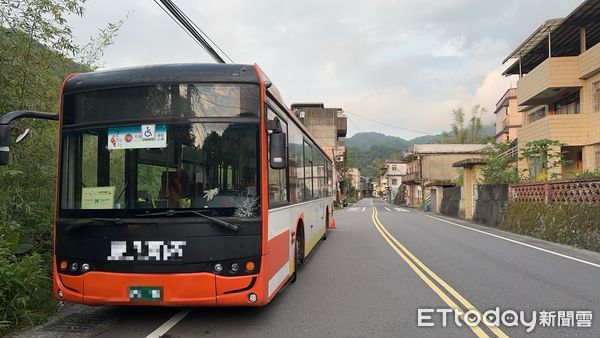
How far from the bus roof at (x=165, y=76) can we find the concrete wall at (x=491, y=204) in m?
20.8

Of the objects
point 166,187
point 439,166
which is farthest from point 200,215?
point 439,166

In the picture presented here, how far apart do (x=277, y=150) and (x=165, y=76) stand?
1551mm

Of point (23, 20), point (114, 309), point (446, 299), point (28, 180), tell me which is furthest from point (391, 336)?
point (23, 20)

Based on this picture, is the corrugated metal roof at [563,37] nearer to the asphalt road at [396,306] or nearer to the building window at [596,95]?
the building window at [596,95]

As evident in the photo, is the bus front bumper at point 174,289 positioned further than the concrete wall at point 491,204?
No

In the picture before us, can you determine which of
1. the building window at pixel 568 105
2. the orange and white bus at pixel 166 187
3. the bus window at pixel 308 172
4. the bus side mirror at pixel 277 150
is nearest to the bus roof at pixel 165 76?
the orange and white bus at pixel 166 187

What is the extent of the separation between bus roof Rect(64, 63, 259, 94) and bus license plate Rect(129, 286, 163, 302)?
7.61 feet

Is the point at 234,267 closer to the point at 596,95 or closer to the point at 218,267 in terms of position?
the point at 218,267

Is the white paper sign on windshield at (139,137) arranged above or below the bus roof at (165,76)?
below

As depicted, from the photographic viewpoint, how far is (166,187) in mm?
5465

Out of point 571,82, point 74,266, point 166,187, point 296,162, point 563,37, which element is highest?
point 563,37

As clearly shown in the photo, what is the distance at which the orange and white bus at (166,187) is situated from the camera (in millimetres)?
5312

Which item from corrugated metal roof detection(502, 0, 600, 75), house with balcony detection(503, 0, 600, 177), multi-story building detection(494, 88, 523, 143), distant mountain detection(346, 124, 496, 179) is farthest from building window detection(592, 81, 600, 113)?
distant mountain detection(346, 124, 496, 179)

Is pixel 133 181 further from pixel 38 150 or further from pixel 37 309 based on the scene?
pixel 38 150
